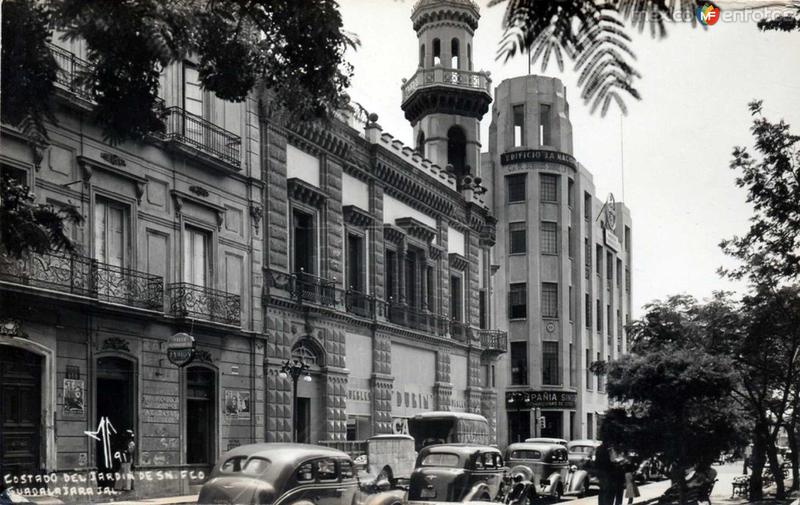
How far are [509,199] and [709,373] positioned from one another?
37.2 feet

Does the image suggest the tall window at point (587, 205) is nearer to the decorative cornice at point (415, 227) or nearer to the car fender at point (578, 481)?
the decorative cornice at point (415, 227)

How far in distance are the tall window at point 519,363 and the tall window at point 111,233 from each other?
13736 mm

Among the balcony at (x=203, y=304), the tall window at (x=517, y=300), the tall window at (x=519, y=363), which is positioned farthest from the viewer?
the tall window at (x=519, y=363)

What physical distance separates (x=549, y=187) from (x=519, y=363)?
8.83 m

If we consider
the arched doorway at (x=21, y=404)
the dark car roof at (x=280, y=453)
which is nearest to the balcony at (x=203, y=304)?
the arched doorway at (x=21, y=404)

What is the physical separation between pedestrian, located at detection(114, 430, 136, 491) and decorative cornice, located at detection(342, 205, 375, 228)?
7.37 meters

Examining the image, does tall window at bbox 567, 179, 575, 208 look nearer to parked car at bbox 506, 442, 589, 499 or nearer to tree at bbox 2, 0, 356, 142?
parked car at bbox 506, 442, 589, 499

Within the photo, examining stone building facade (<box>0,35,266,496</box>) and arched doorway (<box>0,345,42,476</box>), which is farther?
stone building facade (<box>0,35,266,496</box>)

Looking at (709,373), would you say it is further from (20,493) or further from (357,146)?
(20,493)

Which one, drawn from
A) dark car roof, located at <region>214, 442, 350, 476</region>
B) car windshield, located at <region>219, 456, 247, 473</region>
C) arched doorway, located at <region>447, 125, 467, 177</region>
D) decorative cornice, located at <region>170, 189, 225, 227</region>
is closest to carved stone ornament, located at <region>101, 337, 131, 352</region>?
dark car roof, located at <region>214, 442, 350, 476</region>

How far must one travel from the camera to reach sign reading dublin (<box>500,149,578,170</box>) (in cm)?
1478

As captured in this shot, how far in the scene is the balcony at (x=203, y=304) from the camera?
14.0 meters

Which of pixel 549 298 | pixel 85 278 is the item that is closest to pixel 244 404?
pixel 85 278

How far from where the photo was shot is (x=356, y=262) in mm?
18438
